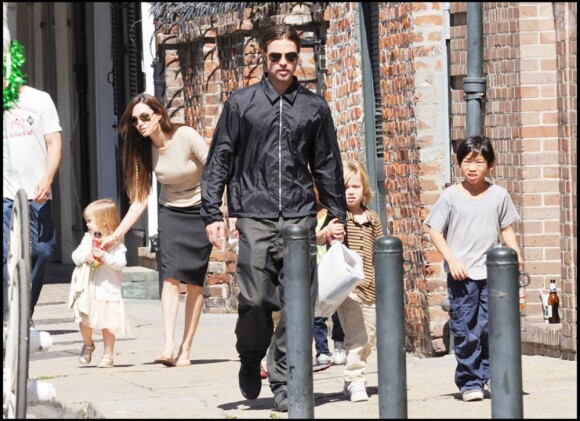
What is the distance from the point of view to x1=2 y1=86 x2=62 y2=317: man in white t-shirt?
928 centimetres

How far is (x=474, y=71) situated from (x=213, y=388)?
260 cm

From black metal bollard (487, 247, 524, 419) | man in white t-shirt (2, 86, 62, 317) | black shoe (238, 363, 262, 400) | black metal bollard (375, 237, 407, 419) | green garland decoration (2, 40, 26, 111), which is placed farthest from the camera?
man in white t-shirt (2, 86, 62, 317)

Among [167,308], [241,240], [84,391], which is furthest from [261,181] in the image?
[167,308]

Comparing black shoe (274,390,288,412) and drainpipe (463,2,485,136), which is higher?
drainpipe (463,2,485,136)

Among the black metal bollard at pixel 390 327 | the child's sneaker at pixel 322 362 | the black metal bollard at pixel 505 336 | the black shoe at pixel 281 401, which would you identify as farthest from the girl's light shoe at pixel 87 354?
the black metal bollard at pixel 505 336

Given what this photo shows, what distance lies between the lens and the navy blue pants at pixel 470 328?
27.7 feet

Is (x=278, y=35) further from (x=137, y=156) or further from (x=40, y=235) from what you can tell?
(x=137, y=156)

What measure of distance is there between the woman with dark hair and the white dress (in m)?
0.12

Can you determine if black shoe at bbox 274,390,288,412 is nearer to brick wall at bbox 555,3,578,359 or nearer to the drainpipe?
brick wall at bbox 555,3,578,359

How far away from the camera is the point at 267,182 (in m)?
8.08

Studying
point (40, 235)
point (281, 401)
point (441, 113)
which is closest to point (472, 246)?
point (281, 401)

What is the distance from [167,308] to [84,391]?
1.48 m

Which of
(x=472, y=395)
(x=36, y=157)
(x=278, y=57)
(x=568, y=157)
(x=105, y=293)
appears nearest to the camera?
(x=278, y=57)

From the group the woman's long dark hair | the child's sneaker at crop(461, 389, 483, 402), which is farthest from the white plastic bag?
the woman's long dark hair
